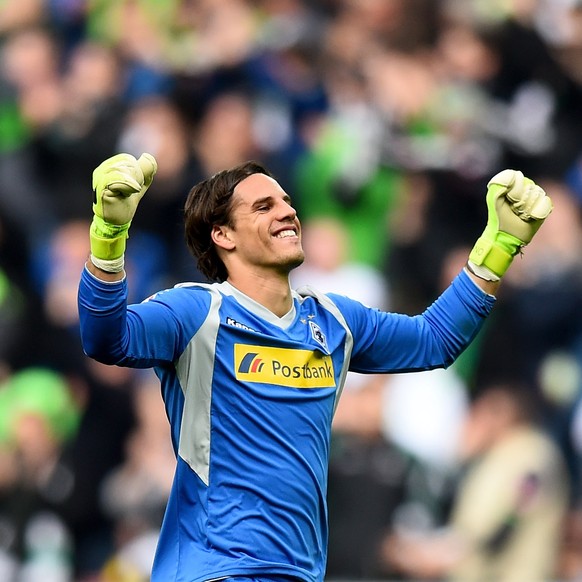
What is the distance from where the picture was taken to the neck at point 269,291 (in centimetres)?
417

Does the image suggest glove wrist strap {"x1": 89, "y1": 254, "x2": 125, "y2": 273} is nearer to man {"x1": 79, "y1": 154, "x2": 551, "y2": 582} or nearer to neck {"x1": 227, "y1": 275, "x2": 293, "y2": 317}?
man {"x1": 79, "y1": 154, "x2": 551, "y2": 582}

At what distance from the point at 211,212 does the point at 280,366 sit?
2.08 feet

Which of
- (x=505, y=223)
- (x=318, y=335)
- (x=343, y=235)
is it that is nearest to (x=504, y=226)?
(x=505, y=223)

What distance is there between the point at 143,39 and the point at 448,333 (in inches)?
218

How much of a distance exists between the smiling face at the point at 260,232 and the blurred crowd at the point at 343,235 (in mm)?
4469

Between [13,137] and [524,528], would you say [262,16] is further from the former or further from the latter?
[524,528]

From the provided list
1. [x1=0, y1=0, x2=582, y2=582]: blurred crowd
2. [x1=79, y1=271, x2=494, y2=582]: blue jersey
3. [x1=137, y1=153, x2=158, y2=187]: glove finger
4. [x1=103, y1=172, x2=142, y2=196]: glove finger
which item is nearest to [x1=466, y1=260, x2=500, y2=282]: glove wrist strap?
[x1=79, y1=271, x2=494, y2=582]: blue jersey

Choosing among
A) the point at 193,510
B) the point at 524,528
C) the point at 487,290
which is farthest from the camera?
the point at 524,528

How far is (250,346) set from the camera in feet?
13.2

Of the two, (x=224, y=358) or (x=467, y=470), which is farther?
(x=467, y=470)

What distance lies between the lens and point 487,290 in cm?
441

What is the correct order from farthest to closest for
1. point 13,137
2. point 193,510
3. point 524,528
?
1. point 13,137
2. point 524,528
3. point 193,510

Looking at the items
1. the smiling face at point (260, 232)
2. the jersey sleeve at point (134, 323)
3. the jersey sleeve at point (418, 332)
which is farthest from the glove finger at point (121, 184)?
the jersey sleeve at point (418, 332)

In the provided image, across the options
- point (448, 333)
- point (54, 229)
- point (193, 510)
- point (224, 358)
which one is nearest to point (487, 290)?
point (448, 333)
